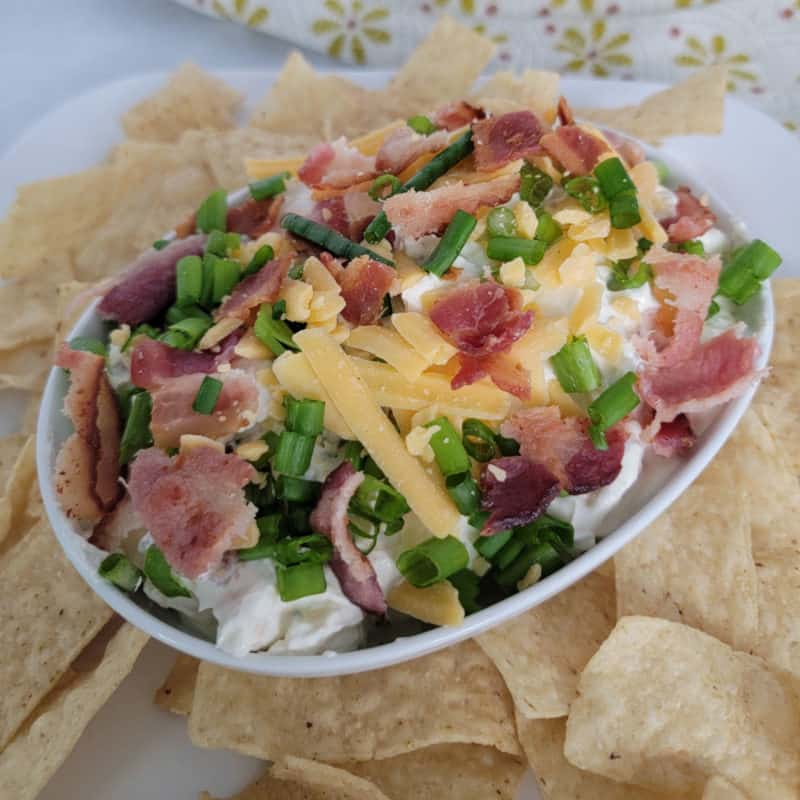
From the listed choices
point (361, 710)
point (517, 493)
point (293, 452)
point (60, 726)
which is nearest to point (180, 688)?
point (60, 726)

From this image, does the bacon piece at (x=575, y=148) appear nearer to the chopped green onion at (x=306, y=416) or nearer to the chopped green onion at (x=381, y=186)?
the chopped green onion at (x=381, y=186)

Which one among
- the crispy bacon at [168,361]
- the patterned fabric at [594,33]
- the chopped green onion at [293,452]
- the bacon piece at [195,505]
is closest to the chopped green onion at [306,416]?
the chopped green onion at [293,452]

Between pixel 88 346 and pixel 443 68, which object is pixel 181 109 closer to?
pixel 443 68

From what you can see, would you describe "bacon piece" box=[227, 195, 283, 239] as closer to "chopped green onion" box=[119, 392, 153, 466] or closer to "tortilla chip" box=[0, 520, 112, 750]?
"chopped green onion" box=[119, 392, 153, 466]

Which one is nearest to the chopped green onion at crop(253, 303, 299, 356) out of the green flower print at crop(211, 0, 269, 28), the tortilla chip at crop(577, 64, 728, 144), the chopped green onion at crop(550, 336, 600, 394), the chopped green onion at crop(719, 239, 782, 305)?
the chopped green onion at crop(550, 336, 600, 394)

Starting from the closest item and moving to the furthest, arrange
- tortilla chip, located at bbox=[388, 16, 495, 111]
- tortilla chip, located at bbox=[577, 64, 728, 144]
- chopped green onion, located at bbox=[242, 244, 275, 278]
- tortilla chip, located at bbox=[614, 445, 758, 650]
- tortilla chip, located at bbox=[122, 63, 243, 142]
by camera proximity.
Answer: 1. tortilla chip, located at bbox=[614, 445, 758, 650]
2. chopped green onion, located at bbox=[242, 244, 275, 278]
3. tortilla chip, located at bbox=[577, 64, 728, 144]
4. tortilla chip, located at bbox=[388, 16, 495, 111]
5. tortilla chip, located at bbox=[122, 63, 243, 142]
